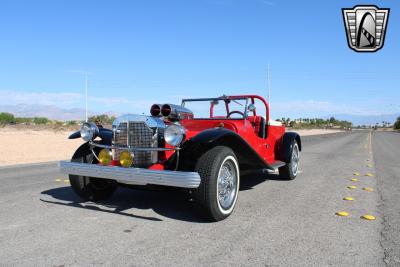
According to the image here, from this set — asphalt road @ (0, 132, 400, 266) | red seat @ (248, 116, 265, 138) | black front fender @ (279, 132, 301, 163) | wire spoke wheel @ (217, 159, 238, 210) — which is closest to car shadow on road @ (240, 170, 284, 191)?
asphalt road @ (0, 132, 400, 266)

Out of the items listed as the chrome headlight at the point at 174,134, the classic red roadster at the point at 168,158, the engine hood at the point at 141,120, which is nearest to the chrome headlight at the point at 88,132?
the classic red roadster at the point at 168,158

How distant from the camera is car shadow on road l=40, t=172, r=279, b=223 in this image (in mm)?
4254

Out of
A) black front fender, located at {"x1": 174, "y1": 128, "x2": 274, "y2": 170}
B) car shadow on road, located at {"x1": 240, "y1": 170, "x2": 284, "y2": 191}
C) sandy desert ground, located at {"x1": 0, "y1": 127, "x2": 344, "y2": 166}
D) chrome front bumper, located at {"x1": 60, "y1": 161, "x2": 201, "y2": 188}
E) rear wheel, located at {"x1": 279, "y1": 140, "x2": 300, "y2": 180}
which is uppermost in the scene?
black front fender, located at {"x1": 174, "y1": 128, "x2": 274, "y2": 170}

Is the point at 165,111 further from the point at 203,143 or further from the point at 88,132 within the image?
the point at 203,143

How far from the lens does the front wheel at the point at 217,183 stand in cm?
386

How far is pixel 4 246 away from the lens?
3.21 m

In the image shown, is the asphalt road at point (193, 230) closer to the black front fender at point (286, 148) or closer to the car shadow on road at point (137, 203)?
the car shadow on road at point (137, 203)

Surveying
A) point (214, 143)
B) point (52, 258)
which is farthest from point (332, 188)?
point (52, 258)

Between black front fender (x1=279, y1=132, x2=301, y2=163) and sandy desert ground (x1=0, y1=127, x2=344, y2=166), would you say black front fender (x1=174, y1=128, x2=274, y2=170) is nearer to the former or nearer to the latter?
black front fender (x1=279, y1=132, x2=301, y2=163)

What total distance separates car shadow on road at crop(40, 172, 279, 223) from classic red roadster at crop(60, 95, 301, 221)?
181 millimetres

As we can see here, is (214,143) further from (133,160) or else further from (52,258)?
(52,258)

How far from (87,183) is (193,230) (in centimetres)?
180

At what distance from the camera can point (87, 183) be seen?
4.82 meters

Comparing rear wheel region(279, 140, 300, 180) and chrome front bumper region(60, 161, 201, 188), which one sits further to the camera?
rear wheel region(279, 140, 300, 180)
